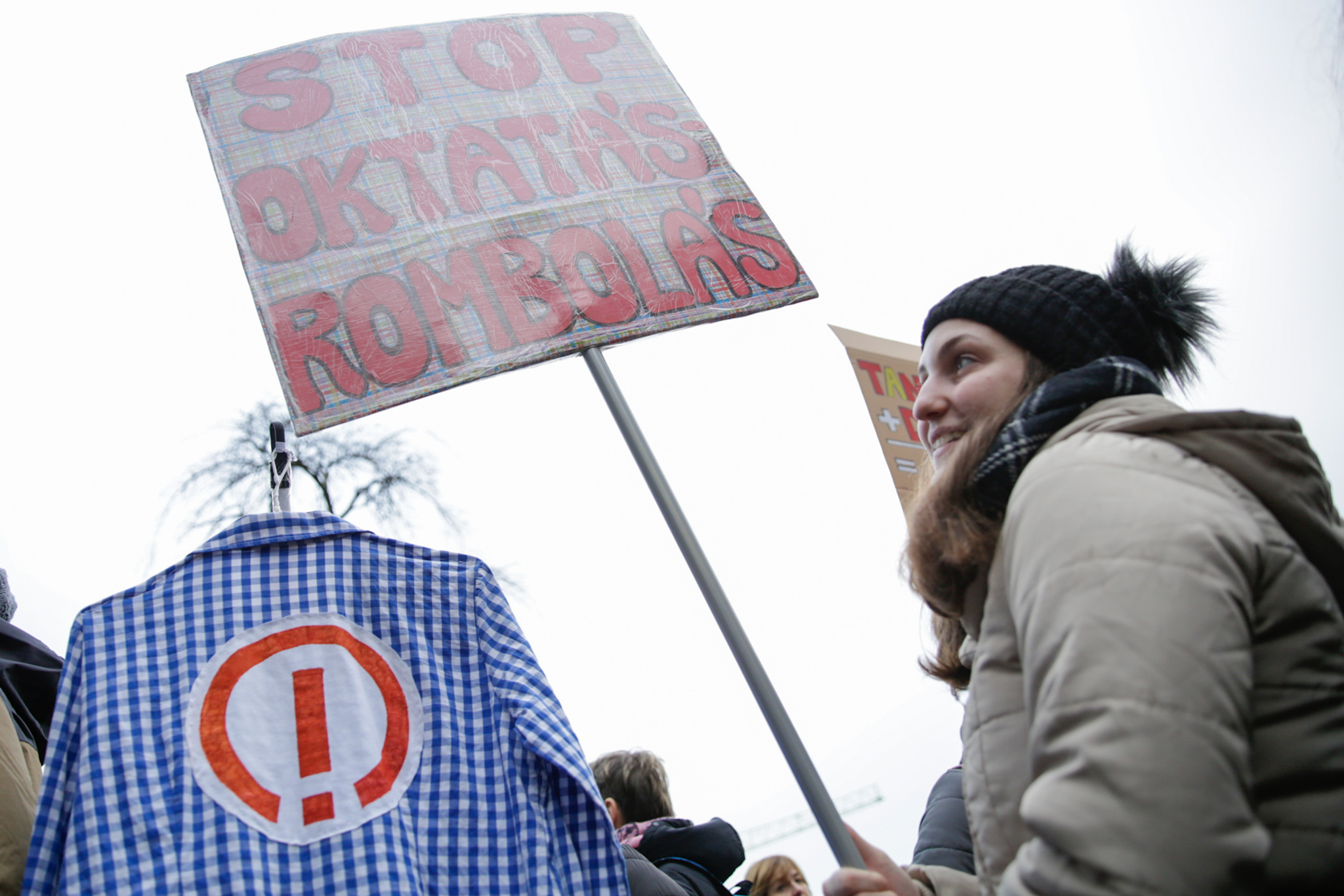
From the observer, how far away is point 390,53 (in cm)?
197

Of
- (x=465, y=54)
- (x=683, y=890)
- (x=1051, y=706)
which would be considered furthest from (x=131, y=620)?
(x=465, y=54)

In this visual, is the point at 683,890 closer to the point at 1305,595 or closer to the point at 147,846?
the point at 147,846

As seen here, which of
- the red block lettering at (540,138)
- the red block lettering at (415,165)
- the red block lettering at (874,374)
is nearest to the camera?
the red block lettering at (415,165)

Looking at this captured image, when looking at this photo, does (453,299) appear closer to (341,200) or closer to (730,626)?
(341,200)

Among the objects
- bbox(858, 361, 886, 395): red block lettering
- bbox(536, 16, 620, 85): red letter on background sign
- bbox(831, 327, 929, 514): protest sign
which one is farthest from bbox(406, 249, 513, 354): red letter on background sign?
bbox(858, 361, 886, 395): red block lettering

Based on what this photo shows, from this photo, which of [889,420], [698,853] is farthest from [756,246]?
[698,853]

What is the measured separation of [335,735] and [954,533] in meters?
0.94

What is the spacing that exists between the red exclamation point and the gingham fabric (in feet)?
0.15

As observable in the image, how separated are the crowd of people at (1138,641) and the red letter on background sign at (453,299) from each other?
2.81 ft

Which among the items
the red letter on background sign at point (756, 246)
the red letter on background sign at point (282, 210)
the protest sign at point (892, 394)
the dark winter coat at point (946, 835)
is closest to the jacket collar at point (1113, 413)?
the dark winter coat at point (946, 835)

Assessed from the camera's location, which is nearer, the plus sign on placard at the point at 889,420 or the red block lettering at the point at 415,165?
the red block lettering at the point at 415,165

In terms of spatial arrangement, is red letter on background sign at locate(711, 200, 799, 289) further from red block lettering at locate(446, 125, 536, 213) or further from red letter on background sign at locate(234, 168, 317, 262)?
red letter on background sign at locate(234, 168, 317, 262)

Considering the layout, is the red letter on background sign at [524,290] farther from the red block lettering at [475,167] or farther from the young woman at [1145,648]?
the young woman at [1145,648]

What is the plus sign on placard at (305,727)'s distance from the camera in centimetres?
122
